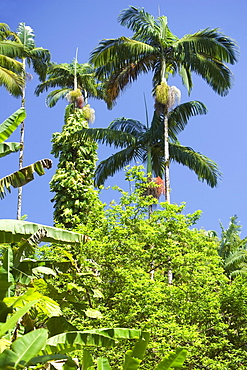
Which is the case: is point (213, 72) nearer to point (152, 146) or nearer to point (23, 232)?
point (152, 146)

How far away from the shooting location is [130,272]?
491 inches

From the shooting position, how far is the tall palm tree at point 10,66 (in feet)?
78.1

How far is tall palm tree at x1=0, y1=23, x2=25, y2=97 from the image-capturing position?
2380 centimetres

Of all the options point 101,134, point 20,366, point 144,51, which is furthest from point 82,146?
point 20,366

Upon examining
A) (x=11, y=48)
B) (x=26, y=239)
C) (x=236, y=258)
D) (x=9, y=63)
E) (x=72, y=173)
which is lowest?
(x=26, y=239)

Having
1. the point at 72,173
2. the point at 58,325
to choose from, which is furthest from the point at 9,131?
the point at 72,173

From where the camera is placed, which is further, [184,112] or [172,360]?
[184,112]

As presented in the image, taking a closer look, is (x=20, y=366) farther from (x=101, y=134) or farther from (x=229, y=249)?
(x=229, y=249)

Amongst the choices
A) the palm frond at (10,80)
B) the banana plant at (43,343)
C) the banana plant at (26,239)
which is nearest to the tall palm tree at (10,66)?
the palm frond at (10,80)

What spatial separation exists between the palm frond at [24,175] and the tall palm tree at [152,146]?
14.6 m

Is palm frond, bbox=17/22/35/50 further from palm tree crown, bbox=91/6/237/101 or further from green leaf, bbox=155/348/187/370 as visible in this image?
green leaf, bbox=155/348/187/370

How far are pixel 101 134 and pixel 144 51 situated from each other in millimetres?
4178

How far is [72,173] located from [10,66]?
7229 mm

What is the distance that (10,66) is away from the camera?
2484 centimetres
